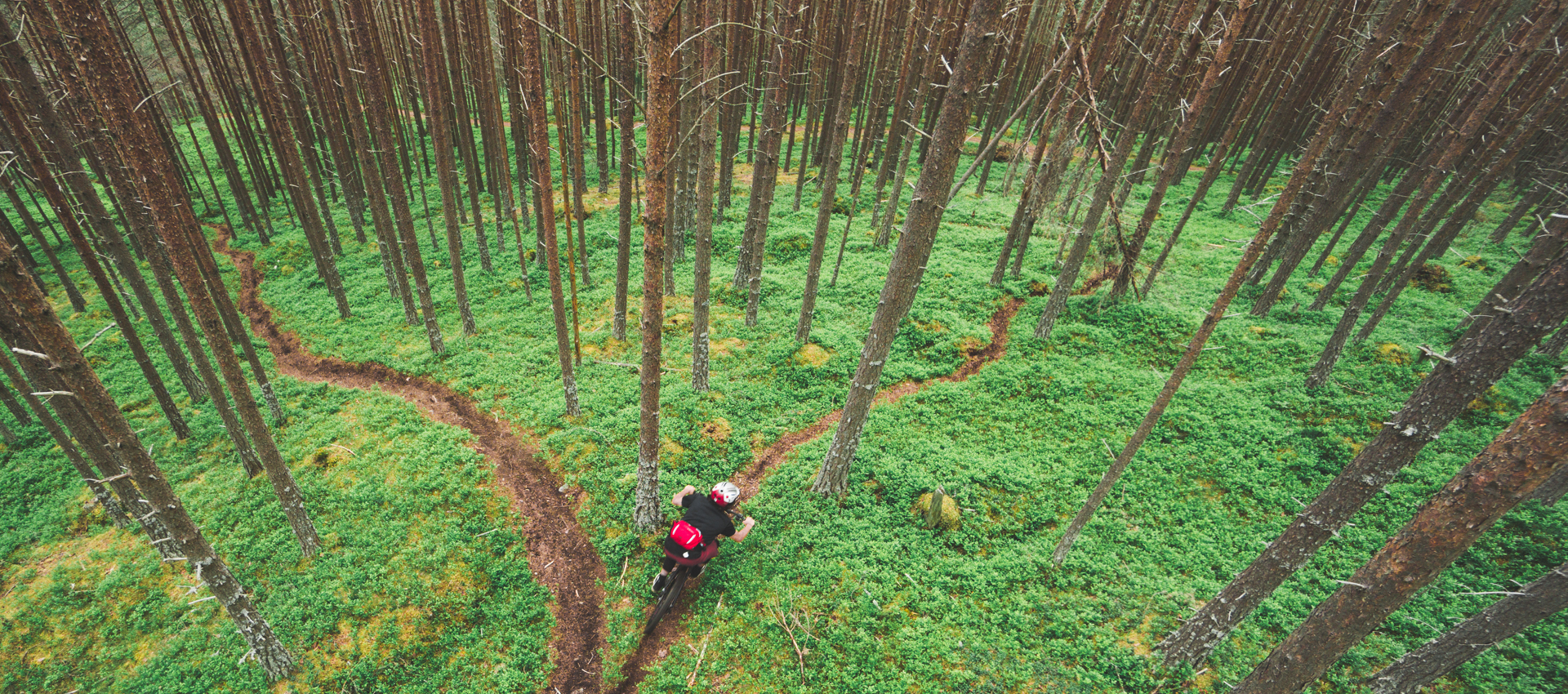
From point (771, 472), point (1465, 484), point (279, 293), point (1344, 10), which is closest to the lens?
point (1465, 484)

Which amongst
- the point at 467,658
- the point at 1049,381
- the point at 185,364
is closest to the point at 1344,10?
the point at 1049,381

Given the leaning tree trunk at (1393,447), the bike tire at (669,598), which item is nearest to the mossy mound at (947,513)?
the leaning tree trunk at (1393,447)

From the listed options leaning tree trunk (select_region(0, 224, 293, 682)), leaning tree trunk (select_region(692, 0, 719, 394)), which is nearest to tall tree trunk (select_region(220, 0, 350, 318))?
leaning tree trunk (select_region(0, 224, 293, 682))

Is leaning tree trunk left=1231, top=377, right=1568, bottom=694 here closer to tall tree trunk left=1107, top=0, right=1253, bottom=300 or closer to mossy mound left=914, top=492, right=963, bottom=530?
mossy mound left=914, top=492, right=963, bottom=530

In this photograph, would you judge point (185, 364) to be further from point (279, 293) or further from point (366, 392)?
point (279, 293)

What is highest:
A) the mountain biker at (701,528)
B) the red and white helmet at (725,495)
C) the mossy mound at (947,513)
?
the red and white helmet at (725,495)

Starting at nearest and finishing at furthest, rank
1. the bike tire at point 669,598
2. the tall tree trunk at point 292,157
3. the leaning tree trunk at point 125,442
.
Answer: the leaning tree trunk at point 125,442
the bike tire at point 669,598
the tall tree trunk at point 292,157

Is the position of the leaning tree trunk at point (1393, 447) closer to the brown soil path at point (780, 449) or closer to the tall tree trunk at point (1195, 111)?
the tall tree trunk at point (1195, 111)
